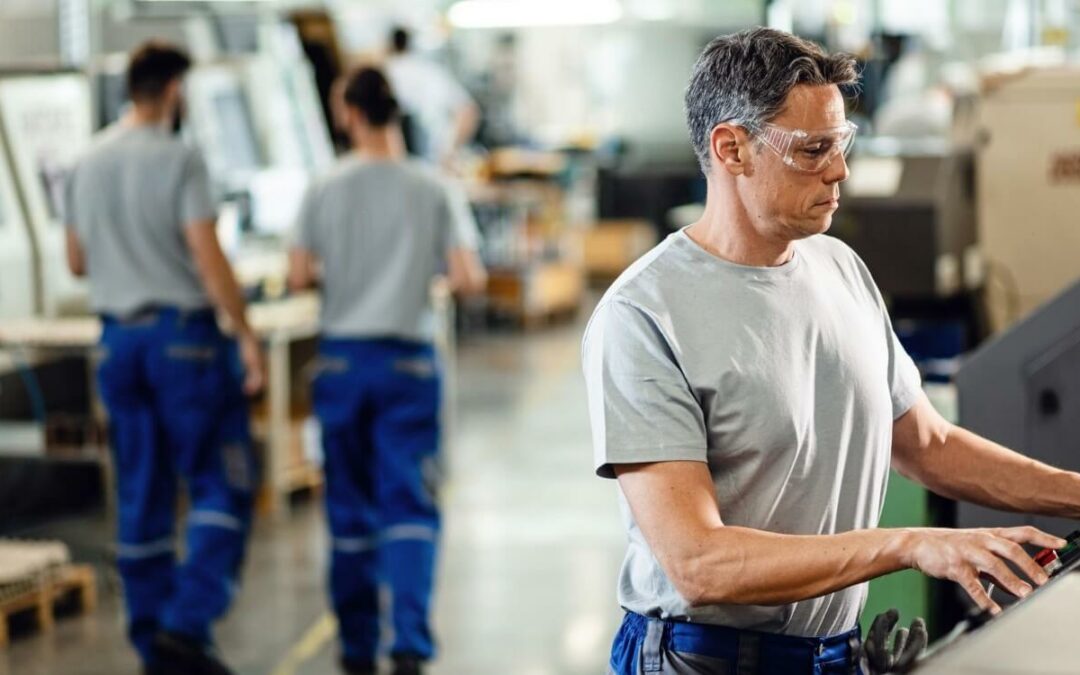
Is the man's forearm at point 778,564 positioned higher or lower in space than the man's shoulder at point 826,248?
lower

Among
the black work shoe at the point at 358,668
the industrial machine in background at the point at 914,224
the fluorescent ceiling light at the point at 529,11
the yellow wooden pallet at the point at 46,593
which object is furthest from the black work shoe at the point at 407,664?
the fluorescent ceiling light at the point at 529,11

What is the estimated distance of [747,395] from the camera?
2203 mm

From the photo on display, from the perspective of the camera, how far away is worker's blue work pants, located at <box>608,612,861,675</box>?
7.57ft

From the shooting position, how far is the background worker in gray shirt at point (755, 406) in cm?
210

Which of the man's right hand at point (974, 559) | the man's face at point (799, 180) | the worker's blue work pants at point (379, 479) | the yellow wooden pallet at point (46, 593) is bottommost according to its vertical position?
the yellow wooden pallet at point (46, 593)

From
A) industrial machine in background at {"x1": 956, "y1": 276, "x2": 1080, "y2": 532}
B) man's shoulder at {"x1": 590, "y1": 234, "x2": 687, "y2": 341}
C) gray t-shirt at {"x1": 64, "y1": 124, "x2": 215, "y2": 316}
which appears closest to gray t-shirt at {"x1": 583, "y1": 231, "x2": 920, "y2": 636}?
man's shoulder at {"x1": 590, "y1": 234, "x2": 687, "y2": 341}

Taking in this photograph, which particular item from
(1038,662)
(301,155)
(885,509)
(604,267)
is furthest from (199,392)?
(604,267)

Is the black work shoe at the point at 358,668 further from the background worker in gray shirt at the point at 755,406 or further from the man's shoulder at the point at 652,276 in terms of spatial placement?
the man's shoulder at the point at 652,276

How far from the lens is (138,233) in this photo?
16.4 feet

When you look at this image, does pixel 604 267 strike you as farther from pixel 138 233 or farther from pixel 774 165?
pixel 774 165

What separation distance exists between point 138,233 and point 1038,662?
3902 millimetres

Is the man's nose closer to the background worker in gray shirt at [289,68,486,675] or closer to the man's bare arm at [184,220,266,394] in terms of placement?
the background worker in gray shirt at [289,68,486,675]

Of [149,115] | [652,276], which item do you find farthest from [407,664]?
[652,276]

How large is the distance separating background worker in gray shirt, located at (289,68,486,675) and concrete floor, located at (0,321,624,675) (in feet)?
1.30
